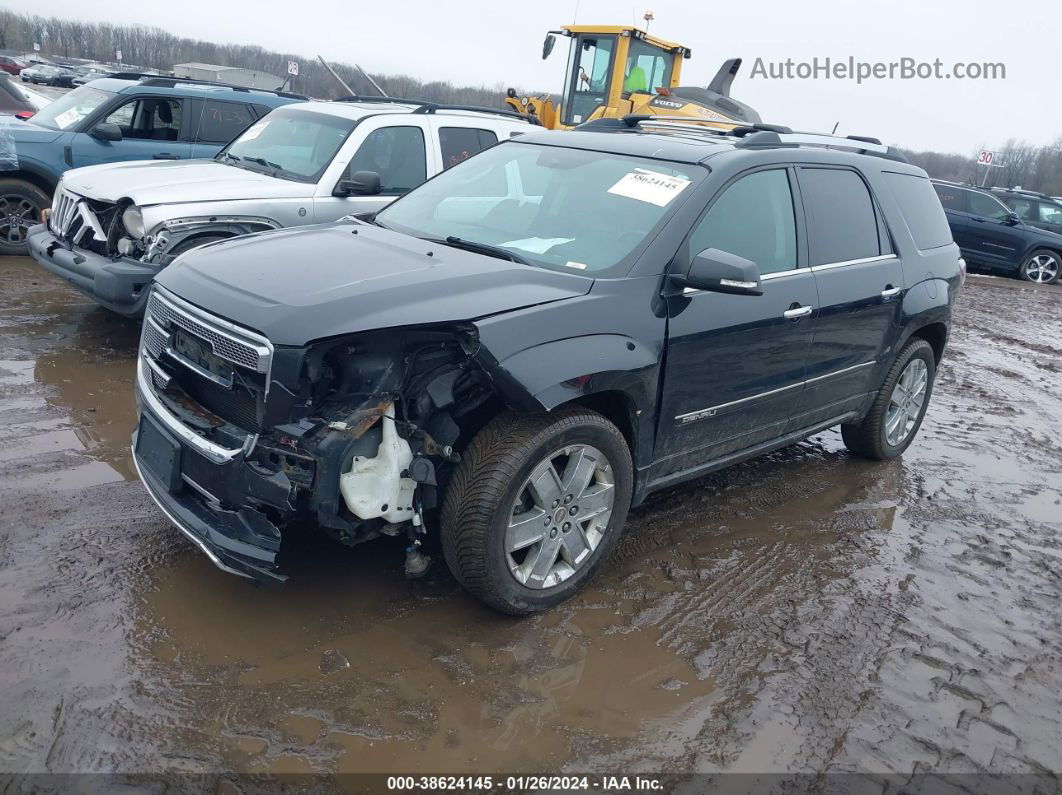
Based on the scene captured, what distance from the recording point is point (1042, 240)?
16062mm

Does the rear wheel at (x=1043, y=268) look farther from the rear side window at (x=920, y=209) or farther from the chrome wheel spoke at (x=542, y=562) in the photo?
the chrome wheel spoke at (x=542, y=562)

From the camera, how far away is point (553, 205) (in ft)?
13.1

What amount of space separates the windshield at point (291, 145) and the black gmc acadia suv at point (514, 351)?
8.02 ft

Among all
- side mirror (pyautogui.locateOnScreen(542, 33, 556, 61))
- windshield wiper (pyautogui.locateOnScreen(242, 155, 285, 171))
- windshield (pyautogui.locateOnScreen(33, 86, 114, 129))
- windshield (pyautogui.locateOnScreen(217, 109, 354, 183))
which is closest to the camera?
windshield (pyautogui.locateOnScreen(217, 109, 354, 183))

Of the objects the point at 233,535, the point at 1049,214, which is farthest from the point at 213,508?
the point at 1049,214

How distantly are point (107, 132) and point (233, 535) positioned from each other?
6935 mm

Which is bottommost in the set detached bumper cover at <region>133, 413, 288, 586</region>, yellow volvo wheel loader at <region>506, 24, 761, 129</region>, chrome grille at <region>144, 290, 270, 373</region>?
detached bumper cover at <region>133, 413, 288, 586</region>

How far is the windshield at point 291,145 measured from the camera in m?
6.74

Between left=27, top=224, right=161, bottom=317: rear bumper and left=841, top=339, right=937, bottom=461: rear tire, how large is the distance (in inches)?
187

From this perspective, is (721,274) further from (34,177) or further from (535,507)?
(34,177)

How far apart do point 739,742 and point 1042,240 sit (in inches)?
655

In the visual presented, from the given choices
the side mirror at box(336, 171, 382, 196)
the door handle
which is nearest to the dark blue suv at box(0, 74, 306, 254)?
the side mirror at box(336, 171, 382, 196)

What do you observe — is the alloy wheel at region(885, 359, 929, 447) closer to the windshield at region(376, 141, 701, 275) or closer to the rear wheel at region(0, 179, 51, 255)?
the windshield at region(376, 141, 701, 275)

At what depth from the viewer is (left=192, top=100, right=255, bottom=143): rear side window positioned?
8703 millimetres
